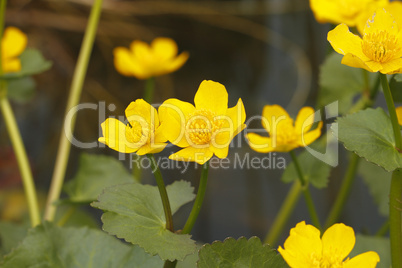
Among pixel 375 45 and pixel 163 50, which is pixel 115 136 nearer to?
pixel 375 45

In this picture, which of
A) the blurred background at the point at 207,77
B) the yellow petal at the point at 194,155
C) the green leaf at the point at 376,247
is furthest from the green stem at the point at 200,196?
the blurred background at the point at 207,77

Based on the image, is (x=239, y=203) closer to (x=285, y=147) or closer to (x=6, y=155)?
(x=6, y=155)

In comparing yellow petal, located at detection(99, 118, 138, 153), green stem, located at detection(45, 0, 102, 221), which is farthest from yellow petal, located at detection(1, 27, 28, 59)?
yellow petal, located at detection(99, 118, 138, 153)

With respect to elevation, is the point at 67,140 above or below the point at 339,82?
below

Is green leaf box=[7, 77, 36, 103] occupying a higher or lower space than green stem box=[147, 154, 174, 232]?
higher

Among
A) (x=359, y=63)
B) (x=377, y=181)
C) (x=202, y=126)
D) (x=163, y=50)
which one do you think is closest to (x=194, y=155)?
(x=202, y=126)

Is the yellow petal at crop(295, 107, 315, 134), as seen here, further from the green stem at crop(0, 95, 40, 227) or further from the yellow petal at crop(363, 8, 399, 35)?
the green stem at crop(0, 95, 40, 227)
